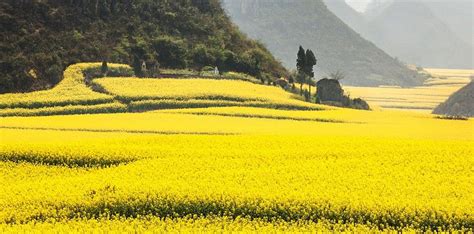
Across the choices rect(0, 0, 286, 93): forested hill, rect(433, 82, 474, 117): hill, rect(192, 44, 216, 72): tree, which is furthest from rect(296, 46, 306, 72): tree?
rect(433, 82, 474, 117): hill

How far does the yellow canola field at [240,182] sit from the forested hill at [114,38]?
46846 mm

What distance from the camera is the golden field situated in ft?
75.3

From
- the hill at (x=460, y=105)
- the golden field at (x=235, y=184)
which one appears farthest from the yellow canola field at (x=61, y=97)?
the hill at (x=460, y=105)

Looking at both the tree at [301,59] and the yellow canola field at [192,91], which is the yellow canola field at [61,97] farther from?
the tree at [301,59]

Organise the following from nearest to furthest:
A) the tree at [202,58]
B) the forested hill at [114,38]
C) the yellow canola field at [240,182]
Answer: the yellow canola field at [240,182]
the forested hill at [114,38]
the tree at [202,58]

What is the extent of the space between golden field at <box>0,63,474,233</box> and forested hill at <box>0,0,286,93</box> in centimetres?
4422

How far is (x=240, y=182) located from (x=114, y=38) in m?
87.3

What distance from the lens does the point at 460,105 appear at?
183 m

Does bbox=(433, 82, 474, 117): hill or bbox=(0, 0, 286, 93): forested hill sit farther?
bbox=(433, 82, 474, 117): hill

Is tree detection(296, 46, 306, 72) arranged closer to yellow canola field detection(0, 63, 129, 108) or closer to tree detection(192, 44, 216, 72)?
tree detection(192, 44, 216, 72)

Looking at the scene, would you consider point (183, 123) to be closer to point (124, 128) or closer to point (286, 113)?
point (124, 128)

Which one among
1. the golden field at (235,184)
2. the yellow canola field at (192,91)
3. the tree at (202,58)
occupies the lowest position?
the golden field at (235,184)

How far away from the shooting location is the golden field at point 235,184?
22953 millimetres

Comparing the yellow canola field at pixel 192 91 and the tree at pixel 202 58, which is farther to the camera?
the tree at pixel 202 58
